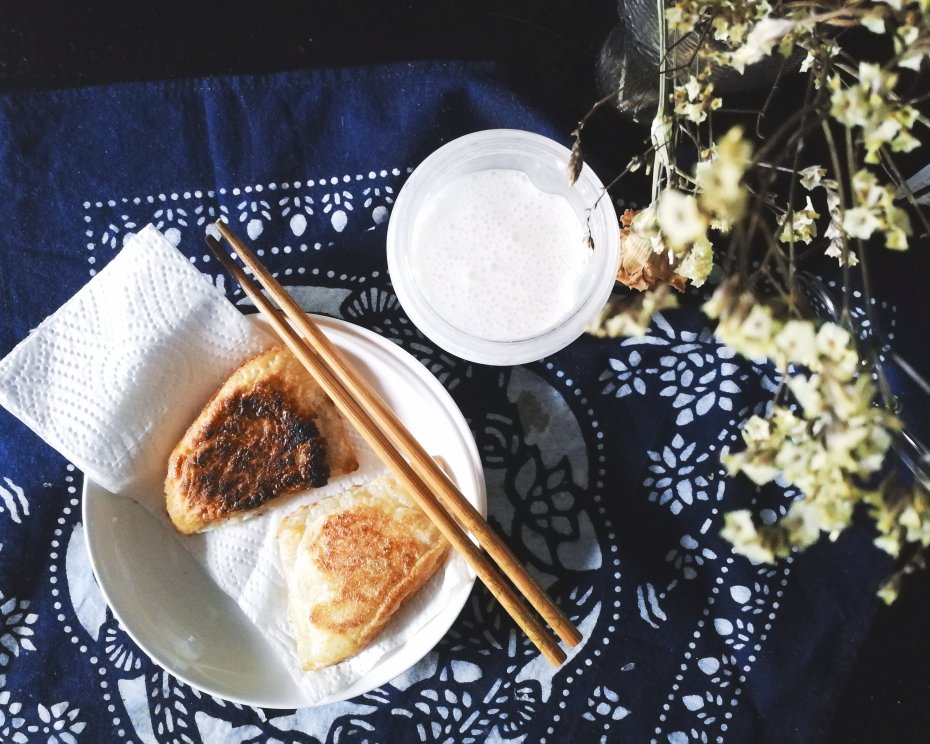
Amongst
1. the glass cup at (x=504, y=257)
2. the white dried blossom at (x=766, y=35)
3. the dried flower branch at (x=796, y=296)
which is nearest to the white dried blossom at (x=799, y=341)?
the dried flower branch at (x=796, y=296)

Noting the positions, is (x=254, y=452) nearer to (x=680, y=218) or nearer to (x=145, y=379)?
(x=145, y=379)

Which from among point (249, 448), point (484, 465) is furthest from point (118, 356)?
point (484, 465)

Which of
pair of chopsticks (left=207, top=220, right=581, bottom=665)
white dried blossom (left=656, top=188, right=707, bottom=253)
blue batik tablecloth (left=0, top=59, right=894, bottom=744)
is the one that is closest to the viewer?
white dried blossom (left=656, top=188, right=707, bottom=253)

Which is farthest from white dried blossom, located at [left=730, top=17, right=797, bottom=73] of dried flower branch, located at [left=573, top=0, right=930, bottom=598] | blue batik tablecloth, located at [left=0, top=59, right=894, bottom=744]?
blue batik tablecloth, located at [left=0, top=59, right=894, bottom=744]

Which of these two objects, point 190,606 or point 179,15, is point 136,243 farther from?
point 190,606

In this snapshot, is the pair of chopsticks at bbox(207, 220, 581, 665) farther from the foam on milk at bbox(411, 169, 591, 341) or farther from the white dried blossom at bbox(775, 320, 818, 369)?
the white dried blossom at bbox(775, 320, 818, 369)
